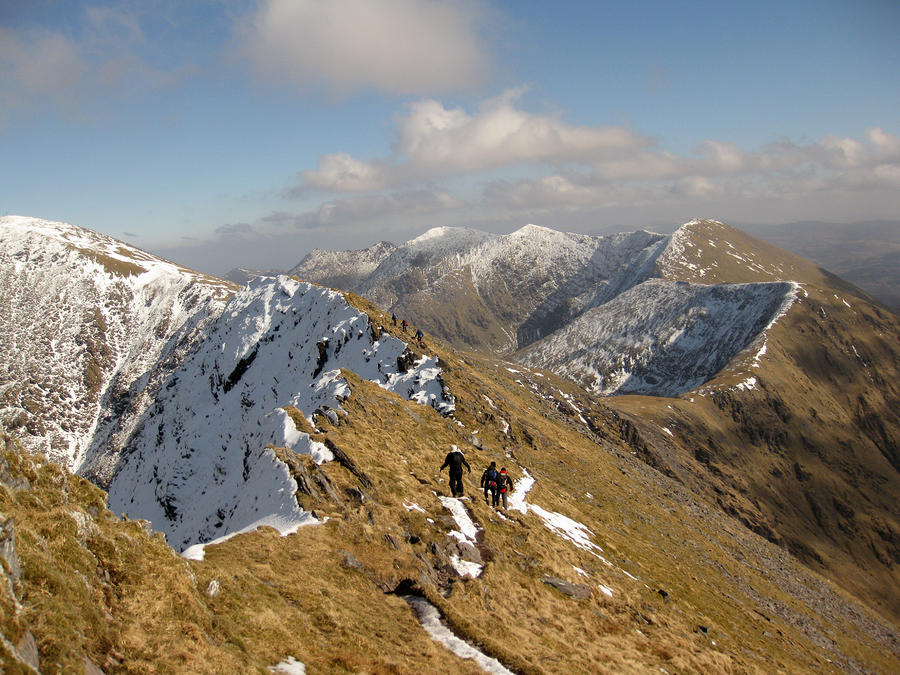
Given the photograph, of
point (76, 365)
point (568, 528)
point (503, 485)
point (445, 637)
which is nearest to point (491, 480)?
point (503, 485)

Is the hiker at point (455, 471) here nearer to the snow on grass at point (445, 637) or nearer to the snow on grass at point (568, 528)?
the snow on grass at point (568, 528)

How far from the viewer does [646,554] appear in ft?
141

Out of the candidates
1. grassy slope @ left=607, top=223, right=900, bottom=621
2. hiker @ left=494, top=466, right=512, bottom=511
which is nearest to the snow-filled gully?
hiker @ left=494, top=466, right=512, bottom=511

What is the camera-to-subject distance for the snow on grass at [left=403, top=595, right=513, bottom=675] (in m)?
15.2

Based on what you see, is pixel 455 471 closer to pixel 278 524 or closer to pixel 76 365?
pixel 278 524

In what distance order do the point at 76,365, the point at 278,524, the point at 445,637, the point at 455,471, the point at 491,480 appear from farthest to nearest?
the point at 76,365, the point at 491,480, the point at 455,471, the point at 278,524, the point at 445,637

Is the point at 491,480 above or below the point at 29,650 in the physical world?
below

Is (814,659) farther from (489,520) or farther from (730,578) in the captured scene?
(489,520)

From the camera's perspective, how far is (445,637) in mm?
16484

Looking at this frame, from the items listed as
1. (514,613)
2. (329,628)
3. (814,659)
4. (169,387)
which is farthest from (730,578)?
(169,387)

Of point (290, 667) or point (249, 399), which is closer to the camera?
point (290, 667)

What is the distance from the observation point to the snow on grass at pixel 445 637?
15234 millimetres

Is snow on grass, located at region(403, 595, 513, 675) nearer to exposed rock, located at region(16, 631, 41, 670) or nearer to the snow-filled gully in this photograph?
the snow-filled gully

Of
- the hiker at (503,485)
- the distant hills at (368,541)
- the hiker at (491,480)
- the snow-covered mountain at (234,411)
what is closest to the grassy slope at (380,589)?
the distant hills at (368,541)
